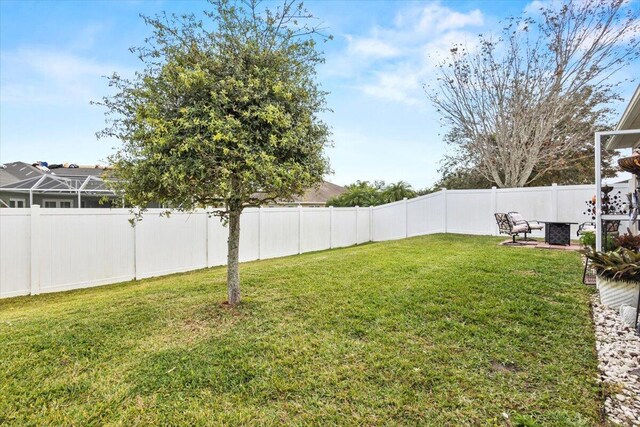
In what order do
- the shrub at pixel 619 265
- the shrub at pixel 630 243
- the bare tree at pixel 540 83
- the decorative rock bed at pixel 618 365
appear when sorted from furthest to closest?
the bare tree at pixel 540 83 < the shrub at pixel 630 243 < the shrub at pixel 619 265 < the decorative rock bed at pixel 618 365

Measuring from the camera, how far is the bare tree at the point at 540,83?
13.5 metres

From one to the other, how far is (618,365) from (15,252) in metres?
8.63

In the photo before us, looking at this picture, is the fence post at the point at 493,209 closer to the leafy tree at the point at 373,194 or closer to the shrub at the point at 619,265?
the leafy tree at the point at 373,194

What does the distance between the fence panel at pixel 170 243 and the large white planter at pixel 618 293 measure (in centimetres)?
802

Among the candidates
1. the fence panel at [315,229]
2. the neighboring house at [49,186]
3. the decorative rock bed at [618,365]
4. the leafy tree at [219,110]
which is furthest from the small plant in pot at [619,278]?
the neighboring house at [49,186]

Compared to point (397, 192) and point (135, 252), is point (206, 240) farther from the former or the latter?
point (397, 192)

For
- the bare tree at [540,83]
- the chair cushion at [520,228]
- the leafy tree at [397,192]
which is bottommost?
the chair cushion at [520,228]

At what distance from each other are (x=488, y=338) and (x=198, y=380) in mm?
2845

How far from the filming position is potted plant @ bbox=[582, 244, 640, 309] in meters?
4.06

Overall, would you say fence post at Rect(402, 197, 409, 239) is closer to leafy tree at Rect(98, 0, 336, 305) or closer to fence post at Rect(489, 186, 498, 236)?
fence post at Rect(489, 186, 498, 236)

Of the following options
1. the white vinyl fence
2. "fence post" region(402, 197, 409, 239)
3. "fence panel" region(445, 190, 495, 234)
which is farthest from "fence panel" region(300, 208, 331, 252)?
"fence panel" region(445, 190, 495, 234)

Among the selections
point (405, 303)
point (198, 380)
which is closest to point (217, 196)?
point (198, 380)

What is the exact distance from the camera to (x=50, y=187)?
1188 cm

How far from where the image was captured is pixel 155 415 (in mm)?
2443
